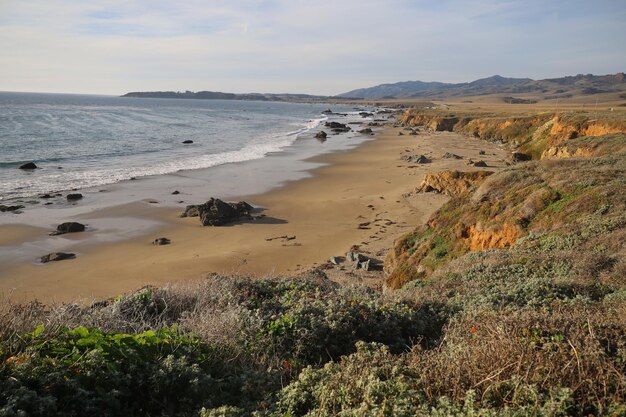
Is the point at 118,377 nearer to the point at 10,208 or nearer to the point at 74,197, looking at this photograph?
the point at 10,208

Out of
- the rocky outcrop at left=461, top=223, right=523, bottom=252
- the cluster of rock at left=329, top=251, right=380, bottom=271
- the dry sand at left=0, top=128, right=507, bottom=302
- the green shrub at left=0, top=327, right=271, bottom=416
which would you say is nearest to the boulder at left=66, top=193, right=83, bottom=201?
the dry sand at left=0, top=128, right=507, bottom=302

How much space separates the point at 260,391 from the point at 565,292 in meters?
4.80

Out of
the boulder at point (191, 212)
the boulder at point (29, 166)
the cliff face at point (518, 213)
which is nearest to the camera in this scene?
the cliff face at point (518, 213)

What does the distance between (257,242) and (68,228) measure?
7.65 meters

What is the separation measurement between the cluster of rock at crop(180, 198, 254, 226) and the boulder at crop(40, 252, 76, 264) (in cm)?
525

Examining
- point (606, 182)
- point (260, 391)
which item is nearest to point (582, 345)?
point (260, 391)

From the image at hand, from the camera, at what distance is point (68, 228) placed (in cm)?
1711

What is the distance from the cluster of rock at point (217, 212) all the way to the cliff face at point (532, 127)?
50.2ft

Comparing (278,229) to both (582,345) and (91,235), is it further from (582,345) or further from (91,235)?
(582,345)

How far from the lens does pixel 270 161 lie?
113 feet

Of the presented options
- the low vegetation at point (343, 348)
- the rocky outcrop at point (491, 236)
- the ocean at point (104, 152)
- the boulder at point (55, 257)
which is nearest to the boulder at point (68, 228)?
the boulder at point (55, 257)

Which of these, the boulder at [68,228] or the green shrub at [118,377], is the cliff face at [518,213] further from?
the boulder at [68,228]

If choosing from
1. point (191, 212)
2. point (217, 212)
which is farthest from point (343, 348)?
point (191, 212)

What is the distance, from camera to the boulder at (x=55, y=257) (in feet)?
46.7
